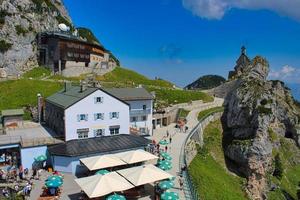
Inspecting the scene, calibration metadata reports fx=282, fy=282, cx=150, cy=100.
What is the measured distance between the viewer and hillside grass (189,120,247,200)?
144 ft

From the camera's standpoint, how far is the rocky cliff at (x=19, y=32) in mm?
89062

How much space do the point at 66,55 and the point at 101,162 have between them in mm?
67865

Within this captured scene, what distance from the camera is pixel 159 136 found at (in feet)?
182

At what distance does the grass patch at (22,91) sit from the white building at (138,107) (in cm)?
2285

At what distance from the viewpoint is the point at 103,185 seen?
27047mm

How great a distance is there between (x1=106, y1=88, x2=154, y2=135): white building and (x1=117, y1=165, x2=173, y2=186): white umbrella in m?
22.7

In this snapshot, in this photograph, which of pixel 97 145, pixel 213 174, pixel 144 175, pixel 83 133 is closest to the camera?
pixel 144 175

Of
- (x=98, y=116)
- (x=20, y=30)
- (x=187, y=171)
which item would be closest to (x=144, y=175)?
(x=187, y=171)

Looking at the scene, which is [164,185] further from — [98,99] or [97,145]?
[98,99]

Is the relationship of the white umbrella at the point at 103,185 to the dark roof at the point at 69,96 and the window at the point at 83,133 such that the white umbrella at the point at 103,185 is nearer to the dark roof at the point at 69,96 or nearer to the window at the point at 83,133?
the window at the point at 83,133

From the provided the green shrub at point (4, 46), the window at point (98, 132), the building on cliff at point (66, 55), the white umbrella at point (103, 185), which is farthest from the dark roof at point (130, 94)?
the green shrub at point (4, 46)

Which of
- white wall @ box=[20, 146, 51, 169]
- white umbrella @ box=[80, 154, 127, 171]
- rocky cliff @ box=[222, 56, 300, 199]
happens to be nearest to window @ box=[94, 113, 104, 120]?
white wall @ box=[20, 146, 51, 169]

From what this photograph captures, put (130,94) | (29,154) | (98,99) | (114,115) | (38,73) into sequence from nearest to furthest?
1. (29,154)
2. (98,99)
3. (114,115)
4. (130,94)
5. (38,73)

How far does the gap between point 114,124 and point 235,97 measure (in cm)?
4360
